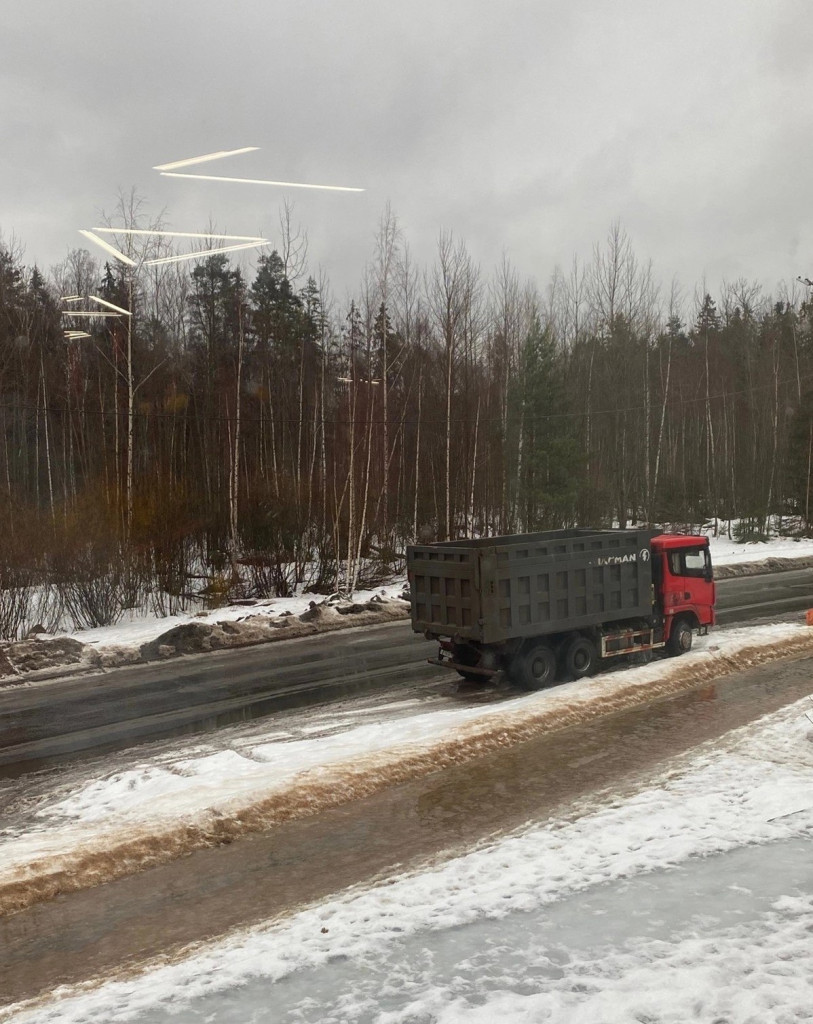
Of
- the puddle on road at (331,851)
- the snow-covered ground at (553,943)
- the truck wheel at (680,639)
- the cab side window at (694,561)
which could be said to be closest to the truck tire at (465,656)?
the puddle on road at (331,851)

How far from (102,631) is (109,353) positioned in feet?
53.2

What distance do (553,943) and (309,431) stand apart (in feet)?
107

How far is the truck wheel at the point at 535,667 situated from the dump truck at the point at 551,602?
0.02 m

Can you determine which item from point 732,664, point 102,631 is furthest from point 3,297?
point 732,664

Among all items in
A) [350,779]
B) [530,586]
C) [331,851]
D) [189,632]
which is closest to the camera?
[331,851]

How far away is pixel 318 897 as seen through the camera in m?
6.50

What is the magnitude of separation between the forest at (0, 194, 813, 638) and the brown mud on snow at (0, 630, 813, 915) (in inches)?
494

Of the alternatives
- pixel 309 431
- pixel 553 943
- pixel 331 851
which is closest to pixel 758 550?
pixel 309 431

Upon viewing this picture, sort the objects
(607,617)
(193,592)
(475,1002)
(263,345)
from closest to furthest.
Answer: (475,1002), (607,617), (193,592), (263,345)

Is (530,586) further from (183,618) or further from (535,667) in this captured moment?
(183,618)

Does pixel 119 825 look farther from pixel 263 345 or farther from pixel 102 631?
pixel 263 345

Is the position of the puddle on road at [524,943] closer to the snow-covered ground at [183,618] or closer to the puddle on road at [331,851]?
the puddle on road at [331,851]

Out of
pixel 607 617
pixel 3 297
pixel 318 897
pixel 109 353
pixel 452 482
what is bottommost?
pixel 318 897

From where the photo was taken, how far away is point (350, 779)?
29.8 feet
